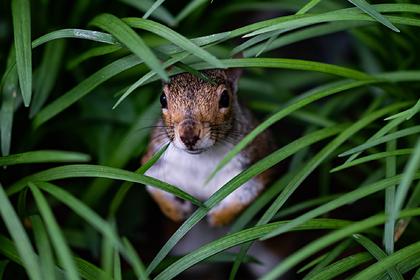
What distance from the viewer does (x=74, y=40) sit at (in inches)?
121

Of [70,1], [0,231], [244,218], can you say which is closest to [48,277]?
[0,231]

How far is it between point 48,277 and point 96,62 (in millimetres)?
1553

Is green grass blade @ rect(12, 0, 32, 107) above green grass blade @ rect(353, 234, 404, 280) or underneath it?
above

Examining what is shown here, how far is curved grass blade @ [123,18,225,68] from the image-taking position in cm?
191

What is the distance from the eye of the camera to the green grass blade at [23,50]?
2.08 meters

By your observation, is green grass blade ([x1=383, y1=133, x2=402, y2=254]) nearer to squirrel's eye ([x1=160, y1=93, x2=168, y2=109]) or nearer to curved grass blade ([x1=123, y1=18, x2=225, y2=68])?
curved grass blade ([x1=123, y1=18, x2=225, y2=68])

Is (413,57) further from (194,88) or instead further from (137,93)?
(137,93)

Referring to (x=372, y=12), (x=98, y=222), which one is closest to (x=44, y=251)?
(x=98, y=222)

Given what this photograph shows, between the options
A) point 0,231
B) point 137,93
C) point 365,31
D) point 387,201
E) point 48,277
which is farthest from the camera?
point 137,93

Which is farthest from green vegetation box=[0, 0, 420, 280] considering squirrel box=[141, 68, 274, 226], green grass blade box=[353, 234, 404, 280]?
squirrel box=[141, 68, 274, 226]

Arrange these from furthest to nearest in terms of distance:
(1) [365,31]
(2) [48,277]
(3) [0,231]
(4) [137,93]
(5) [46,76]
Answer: (4) [137,93] → (1) [365,31] → (5) [46,76] → (3) [0,231] → (2) [48,277]

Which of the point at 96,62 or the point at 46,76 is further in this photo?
the point at 96,62

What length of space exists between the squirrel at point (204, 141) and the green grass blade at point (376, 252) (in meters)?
0.60

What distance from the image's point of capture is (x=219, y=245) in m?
2.00
